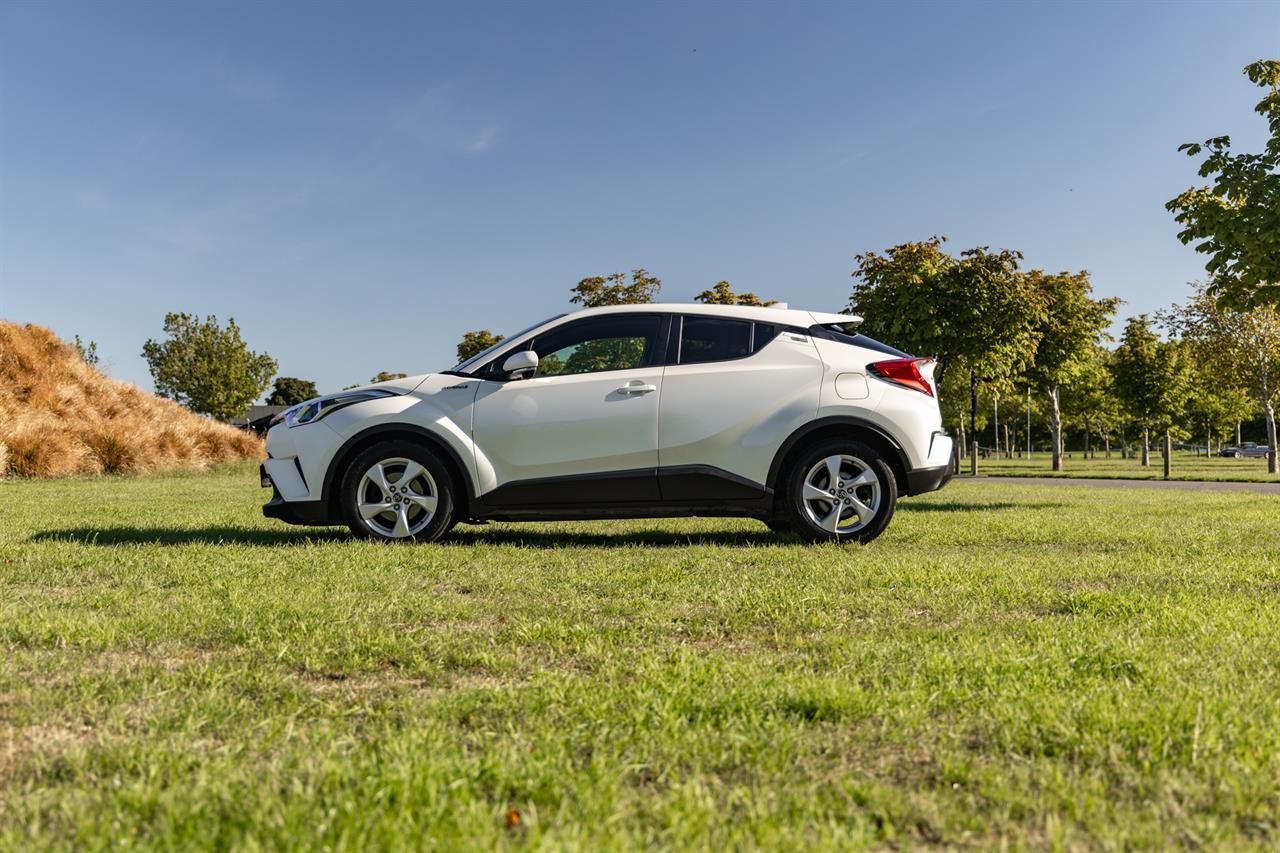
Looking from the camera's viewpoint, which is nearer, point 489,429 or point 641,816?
point 641,816

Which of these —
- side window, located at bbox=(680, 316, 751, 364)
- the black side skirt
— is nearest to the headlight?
the black side skirt

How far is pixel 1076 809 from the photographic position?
7.16 feet

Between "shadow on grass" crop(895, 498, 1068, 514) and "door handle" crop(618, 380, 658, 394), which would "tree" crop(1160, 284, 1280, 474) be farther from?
"door handle" crop(618, 380, 658, 394)

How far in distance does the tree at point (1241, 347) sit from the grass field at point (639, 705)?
32204 mm

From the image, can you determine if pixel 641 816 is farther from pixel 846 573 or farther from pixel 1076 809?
pixel 846 573

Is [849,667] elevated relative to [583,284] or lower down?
lower down

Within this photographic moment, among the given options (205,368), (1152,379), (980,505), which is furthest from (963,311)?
(205,368)

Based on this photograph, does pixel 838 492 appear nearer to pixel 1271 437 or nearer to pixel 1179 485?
pixel 1179 485

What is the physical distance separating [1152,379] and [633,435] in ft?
99.2

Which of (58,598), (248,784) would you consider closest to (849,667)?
(248,784)

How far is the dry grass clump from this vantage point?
66.9ft

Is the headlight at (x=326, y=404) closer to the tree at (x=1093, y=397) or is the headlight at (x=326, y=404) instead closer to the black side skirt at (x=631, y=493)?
the black side skirt at (x=631, y=493)

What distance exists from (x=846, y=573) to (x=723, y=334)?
8.73 feet

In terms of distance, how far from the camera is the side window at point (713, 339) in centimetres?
764
